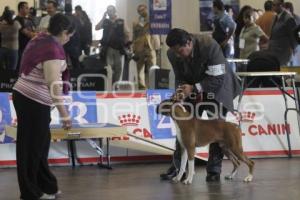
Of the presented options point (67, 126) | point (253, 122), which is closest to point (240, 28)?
point (253, 122)

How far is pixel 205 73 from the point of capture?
5.84 m

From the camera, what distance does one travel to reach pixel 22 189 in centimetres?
490

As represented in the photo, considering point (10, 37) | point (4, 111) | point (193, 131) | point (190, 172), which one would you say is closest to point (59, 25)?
point (193, 131)

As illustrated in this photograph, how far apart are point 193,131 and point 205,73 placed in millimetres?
528

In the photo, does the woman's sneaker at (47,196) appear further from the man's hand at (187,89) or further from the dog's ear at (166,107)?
the man's hand at (187,89)

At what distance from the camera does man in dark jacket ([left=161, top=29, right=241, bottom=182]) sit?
5.73 meters

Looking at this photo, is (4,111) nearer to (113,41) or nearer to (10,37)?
(10,37)

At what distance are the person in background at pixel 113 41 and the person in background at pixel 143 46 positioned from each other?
0.59m

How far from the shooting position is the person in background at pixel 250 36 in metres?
9.94

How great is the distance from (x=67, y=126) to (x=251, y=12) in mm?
5657

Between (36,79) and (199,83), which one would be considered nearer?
(36,79)

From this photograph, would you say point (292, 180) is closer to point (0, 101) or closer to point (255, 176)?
point (255, 176)

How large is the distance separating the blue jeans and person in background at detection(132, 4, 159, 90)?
2.90m

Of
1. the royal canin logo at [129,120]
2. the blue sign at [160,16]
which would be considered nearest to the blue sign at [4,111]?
the royal canin logo at [129,120]
